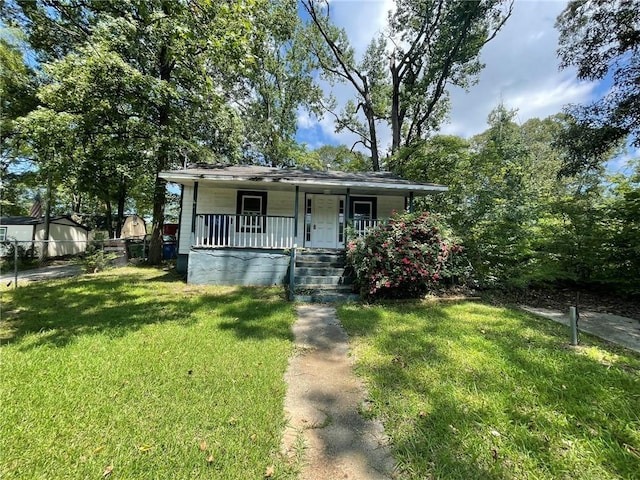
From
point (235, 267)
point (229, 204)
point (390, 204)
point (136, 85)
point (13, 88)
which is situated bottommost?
point (235, 267)

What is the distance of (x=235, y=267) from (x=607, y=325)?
8.32 m

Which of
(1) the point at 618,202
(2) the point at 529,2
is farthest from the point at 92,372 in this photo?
(2) the point at 529,2

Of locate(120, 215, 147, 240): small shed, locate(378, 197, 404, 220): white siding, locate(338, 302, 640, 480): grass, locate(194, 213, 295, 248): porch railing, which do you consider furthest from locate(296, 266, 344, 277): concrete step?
locate(120, 215, 147, 240): small shed

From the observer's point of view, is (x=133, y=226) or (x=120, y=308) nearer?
(x=120, y=308)

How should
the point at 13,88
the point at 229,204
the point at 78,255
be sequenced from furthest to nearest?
the point at 78,255
the point at 13,88
the point at 229,204

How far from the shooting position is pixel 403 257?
6.60 meters

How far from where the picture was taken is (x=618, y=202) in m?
Result: 6.73

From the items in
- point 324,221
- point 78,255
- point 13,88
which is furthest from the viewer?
point 78,255

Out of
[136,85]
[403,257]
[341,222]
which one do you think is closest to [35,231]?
[136,85]

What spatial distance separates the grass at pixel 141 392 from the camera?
1936 mm

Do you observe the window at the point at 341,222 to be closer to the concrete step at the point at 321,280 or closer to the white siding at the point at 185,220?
the concrete step at the point at 321,280

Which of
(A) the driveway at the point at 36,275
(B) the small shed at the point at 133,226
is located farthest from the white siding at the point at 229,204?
(B) the small shed at the point at 133,226

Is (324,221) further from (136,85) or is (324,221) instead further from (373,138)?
(373,138)

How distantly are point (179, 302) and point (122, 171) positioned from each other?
8.01 meters
